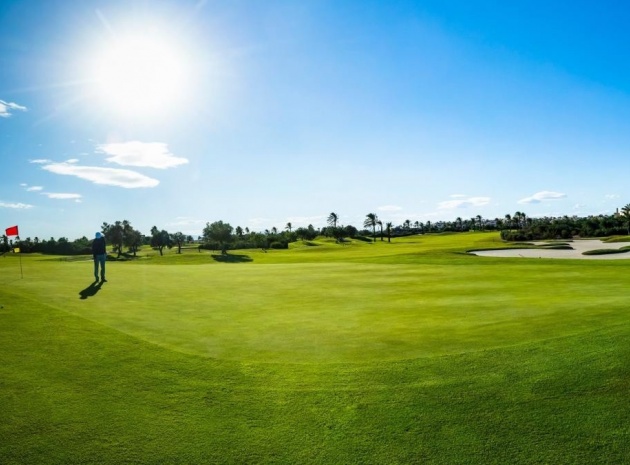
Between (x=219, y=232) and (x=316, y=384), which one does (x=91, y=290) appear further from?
(x=219, y=232)

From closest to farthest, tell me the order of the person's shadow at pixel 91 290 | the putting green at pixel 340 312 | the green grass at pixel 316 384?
the green grass at pixel 316 384
the putting green at pixel 340 312
the person's shadow at pixel 91 290

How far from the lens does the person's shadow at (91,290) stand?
54.7 ft

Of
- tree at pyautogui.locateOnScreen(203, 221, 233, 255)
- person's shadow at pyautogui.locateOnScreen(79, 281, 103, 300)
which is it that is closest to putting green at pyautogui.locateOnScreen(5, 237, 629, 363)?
person's shadow at pyautogui.locateOnScreen(79, 281, 103, 300)

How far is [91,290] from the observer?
1825cm

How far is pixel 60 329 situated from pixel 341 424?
27.1 feet

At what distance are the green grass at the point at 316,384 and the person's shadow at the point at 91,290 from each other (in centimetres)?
262

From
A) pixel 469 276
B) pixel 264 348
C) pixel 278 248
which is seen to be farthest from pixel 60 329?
pixel 278 248

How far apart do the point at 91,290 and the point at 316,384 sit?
1458 centimetres

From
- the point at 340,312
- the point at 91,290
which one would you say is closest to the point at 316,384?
the point at 340,312

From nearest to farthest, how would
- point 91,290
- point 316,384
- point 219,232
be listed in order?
point 316,384, point 91,290, point 219,232

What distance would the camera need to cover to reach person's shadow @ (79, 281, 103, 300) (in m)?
16.7

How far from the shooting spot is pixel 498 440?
5.66 meters

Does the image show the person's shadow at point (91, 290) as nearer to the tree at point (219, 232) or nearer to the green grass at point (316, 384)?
the green grass at point (316, 384)

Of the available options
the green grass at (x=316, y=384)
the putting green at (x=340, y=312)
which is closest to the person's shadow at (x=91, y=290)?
the putting green at (x=340, y=312)
